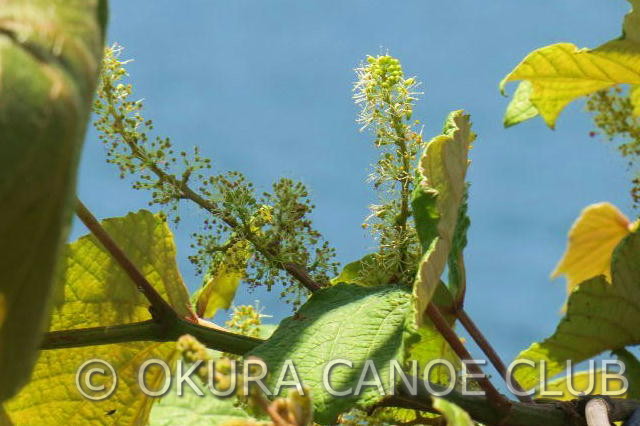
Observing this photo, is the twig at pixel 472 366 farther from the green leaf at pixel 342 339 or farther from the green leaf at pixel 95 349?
the green leaf at pixel 95 349

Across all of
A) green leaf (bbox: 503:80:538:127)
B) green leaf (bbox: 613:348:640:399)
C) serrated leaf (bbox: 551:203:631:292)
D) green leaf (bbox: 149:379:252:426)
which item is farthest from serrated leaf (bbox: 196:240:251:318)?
serrated leaf (bbox: 551:203:631:292)

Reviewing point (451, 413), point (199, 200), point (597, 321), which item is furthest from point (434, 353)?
point (451, 413)

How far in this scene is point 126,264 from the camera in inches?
36.2

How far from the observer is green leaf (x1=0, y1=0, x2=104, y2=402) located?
0.40 m

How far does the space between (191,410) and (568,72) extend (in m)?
0.62

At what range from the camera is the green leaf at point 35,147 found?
40cm

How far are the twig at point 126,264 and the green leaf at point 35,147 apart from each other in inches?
17.6

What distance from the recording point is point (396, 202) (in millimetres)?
962

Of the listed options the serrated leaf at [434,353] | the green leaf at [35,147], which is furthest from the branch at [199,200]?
the green leaf at [35,147]

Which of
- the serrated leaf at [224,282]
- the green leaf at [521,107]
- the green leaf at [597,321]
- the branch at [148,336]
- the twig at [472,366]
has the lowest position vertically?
the twig at [472,366]

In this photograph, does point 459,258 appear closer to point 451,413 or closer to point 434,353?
point 434,353

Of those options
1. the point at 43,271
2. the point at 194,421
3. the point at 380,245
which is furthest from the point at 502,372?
the point at 43,271

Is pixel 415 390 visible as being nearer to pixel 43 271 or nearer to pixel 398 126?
pixel 398 126

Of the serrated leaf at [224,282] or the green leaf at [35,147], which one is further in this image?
the serrated leaf at [224,282]
